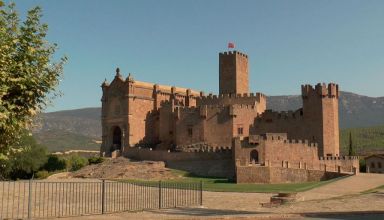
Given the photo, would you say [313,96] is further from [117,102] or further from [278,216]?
[278,216]

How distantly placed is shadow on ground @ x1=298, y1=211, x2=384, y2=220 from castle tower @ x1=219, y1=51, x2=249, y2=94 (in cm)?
4337

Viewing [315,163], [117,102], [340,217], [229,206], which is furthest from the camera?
[117,102]

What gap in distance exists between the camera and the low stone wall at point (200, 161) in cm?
4497

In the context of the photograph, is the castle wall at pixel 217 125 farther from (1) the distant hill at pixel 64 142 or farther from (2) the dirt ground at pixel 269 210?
(1) the distant hill at pixel 64 142

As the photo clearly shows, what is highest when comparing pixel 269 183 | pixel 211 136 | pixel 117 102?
pixel 117 102

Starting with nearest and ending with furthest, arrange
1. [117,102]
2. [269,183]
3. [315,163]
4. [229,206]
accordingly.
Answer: [229,206] < [269,183] < [315,163] < [117,102]

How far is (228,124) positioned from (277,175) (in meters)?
15.3

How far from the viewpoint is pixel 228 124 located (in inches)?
2056

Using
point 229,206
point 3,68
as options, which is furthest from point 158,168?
point 3,68

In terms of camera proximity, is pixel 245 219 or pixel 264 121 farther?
pixel 264 121

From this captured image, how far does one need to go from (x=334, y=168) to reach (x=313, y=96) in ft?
31.2

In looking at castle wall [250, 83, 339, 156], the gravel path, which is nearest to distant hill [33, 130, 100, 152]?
castle wall [250, 83, 339, 156]

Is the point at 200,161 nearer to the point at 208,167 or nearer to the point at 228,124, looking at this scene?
the point at 208,167

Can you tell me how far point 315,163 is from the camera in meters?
46.4
